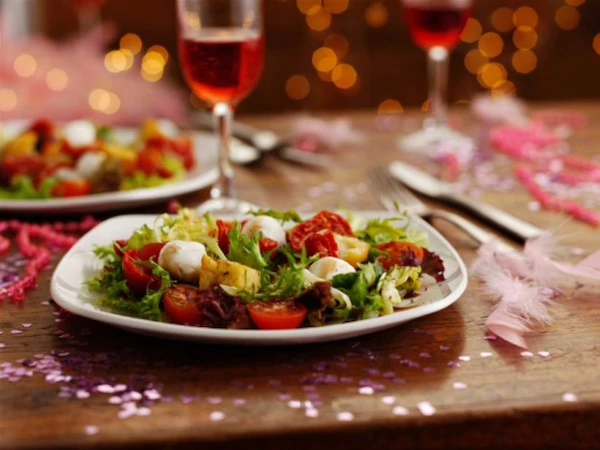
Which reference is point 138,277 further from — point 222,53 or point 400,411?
point 222,53

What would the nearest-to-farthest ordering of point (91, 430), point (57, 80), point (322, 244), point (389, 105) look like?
point (91, 430), point (322, 244), point (57, 80), point (389, 105)

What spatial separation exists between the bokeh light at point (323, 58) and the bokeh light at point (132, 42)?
791 millimetres

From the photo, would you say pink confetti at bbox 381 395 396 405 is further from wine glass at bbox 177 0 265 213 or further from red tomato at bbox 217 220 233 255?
wine glass at bbox 177 0 265 213

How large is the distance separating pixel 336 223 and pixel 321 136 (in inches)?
36.0

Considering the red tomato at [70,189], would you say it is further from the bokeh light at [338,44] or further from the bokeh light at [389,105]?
the bokeh light at [389,105]

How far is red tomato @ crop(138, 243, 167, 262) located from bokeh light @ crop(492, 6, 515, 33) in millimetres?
3442

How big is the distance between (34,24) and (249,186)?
8.85 feet

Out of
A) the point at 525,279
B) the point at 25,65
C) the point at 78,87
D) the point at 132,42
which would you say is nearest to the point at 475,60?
the point at 132,42

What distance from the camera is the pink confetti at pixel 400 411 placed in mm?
769

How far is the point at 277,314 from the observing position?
85 centimetres

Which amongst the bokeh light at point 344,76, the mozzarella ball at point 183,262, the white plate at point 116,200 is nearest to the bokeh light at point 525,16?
the bokeh light at point 344,76

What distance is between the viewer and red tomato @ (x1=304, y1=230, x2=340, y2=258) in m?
0.98

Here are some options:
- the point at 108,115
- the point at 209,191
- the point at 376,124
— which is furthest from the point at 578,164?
the point at 108,115

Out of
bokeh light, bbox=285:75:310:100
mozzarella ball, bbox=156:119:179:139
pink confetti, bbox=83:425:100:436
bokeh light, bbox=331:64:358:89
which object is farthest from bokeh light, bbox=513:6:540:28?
pink confetti, bbox=83:425:100:436
